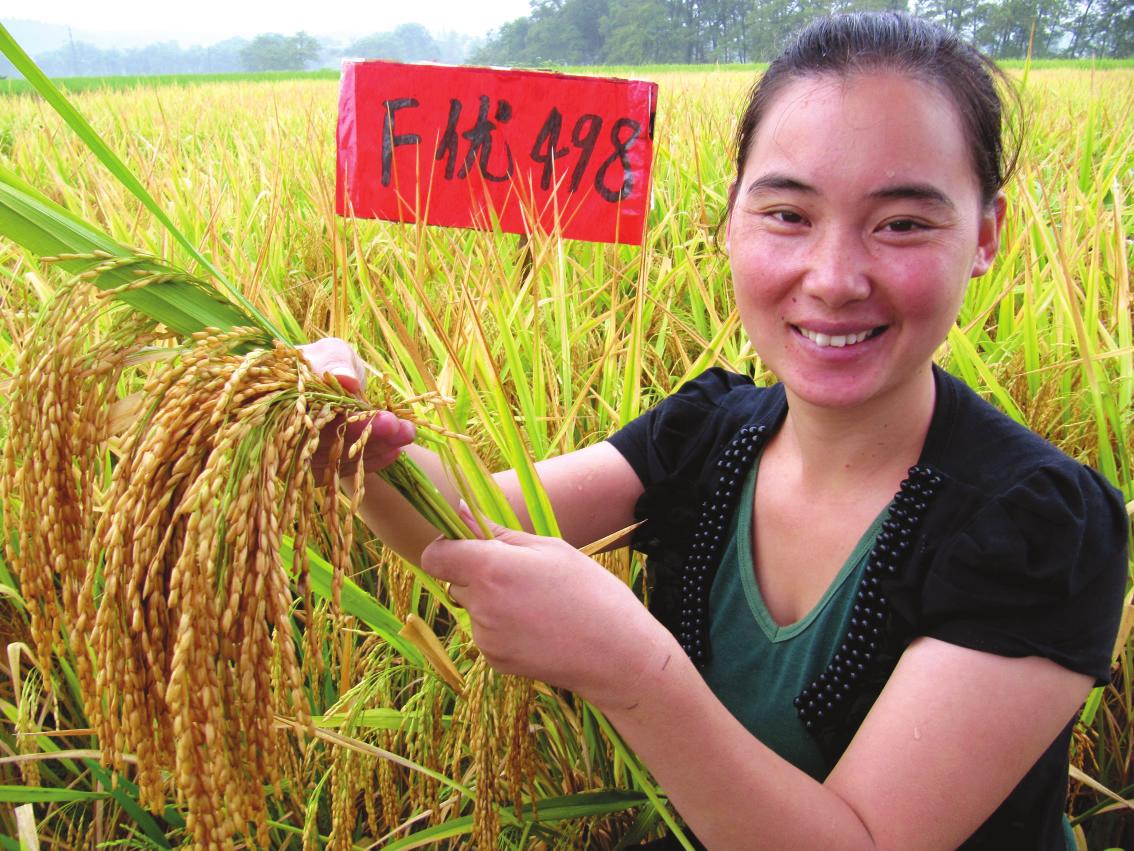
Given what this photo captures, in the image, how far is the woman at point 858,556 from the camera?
745mm

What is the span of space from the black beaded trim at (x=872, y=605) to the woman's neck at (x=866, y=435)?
6cm

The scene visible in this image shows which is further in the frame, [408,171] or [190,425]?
[408,171]

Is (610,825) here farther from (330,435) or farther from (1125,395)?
(1125,395)

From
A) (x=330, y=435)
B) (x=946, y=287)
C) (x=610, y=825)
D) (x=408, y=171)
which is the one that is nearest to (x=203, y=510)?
(x=330, y=435)

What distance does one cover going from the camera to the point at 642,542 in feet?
3.93

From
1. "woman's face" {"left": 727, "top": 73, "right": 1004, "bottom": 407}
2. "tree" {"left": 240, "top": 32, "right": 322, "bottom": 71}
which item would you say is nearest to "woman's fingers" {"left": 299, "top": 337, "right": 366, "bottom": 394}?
"woman's face" {"left": 727, "top": 73, "right": 1004, "bottom": 407}

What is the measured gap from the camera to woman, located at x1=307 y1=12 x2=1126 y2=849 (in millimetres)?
745

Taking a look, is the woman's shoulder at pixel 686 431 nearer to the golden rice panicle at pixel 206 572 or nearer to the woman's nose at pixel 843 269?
the woman's nose at pixel 843 269

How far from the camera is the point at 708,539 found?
110cm

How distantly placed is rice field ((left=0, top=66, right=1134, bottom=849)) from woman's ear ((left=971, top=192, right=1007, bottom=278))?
0.32 metres

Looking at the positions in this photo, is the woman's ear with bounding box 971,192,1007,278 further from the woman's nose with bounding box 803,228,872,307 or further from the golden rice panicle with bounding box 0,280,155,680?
the golden rice panicle with bounding box 0,280,155,680

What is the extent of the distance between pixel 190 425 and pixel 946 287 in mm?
708

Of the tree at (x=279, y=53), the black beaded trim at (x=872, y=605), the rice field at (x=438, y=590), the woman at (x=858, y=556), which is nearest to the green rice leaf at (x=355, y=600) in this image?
the rice field at (x=438, y=590)

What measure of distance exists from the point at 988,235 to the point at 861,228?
0.74 ft
